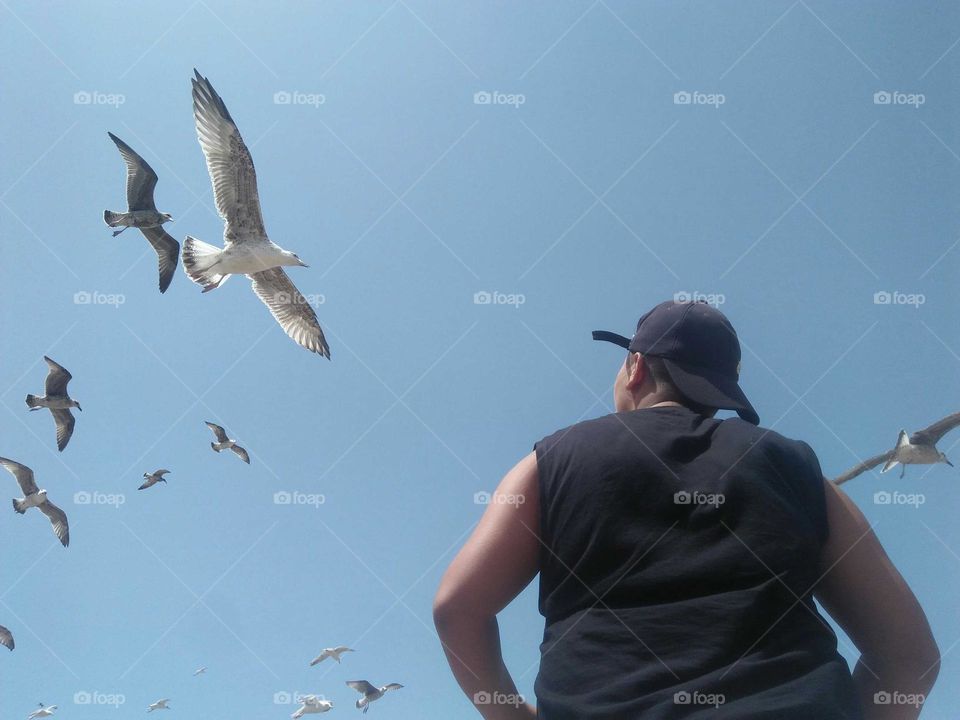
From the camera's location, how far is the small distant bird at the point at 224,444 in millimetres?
11023

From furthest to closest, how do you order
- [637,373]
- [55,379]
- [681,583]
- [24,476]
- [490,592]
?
[24,476]
[55,379]
[637,373]
[490,592]
[681,583]

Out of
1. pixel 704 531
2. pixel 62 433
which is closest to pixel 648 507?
pixel 704 531

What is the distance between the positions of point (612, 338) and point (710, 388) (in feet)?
1.11

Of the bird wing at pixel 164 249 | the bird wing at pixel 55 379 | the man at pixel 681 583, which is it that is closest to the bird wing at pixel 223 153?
the bird wing at pixel 164 249

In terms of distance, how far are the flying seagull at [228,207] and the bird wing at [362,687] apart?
6.56 m

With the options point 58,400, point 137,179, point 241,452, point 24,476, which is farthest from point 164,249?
point 24,476

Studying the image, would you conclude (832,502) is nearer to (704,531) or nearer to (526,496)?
(704,531)

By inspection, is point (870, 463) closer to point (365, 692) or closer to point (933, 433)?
point (933, 433)

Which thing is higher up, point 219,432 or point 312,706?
point 219,432

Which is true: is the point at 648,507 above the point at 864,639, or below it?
above

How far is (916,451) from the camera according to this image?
26.6ft

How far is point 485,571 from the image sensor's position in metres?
1.56

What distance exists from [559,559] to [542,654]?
0.61 feet

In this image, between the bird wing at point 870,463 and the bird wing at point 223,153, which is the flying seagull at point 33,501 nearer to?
the bird wing at point 223,153
